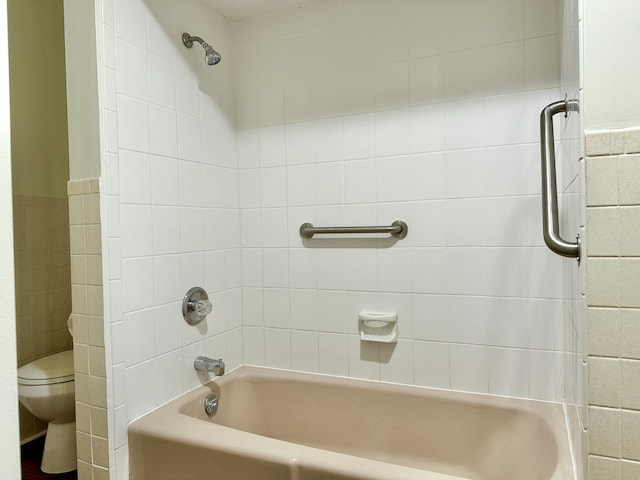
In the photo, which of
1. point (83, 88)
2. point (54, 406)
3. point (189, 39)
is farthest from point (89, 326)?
point (189, 39)

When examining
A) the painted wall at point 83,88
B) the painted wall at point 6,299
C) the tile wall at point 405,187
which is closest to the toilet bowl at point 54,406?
the tile wall at point 405,187

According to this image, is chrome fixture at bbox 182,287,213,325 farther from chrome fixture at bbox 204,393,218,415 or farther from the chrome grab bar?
the chrome grab bar

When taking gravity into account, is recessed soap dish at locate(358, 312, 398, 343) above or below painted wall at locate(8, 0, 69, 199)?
below

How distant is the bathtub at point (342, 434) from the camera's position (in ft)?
4.26

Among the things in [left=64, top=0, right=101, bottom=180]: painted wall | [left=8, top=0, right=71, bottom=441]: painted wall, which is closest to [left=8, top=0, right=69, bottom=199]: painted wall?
[left=8, top=0, right=71, bottom=441]: painted wall

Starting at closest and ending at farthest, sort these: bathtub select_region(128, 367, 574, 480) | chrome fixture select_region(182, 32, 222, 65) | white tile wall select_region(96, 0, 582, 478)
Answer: bathtub select_region(128, 367, 574, 480), white tile wall select_region(96, 0, 582, 478), chrome fixture select_region(182, 32, 222, 65)

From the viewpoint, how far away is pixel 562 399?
159cm

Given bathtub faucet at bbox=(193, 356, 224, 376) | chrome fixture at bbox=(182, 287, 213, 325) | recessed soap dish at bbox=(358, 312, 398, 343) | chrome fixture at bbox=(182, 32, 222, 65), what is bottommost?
bathtub faucet at bbox=(193, 356, 224, 376)

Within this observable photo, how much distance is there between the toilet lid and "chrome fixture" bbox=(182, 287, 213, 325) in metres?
0.63

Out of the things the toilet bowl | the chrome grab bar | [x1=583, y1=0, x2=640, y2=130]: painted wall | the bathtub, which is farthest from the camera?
the toilet bowl

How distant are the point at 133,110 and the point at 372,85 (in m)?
0.96

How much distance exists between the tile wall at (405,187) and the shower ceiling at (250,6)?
43 millimetres

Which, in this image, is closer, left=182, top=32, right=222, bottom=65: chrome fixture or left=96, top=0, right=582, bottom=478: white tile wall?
left=96, top=0, right=582, bottom=478: white tile wall

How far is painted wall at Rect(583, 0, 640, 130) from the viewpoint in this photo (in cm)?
89
